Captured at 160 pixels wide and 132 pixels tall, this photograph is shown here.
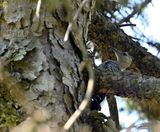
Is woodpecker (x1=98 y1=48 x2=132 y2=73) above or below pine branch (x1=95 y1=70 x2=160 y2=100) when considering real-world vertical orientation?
below

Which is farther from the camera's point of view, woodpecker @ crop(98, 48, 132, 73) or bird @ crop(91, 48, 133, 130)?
woodpecker @ crop(98, 48, 132, 73)

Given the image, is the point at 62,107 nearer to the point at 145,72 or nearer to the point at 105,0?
the point at 145,72

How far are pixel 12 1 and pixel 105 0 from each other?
2.67 ft

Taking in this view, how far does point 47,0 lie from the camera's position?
43.5 inches

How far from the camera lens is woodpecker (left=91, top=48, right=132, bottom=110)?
1.53m

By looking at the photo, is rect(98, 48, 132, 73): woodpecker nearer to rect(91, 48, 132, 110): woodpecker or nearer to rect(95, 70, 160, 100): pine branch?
rect(91, 48, 132, 110): woodpecker

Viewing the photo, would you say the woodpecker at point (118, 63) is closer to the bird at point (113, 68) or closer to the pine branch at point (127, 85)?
the bird at point (113, 68)

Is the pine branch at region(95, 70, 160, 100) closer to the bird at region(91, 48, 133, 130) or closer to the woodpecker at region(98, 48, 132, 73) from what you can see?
the bird at region(91, 48, 133, 130)

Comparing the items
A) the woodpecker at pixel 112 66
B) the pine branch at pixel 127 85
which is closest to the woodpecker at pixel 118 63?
the woodpecker at pixel 112 66

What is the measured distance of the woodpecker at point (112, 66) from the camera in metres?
1.53

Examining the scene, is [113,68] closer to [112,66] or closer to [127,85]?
[112,66]

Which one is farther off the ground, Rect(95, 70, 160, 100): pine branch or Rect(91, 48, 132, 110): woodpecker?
Rect(95, 70, 160, 100): pine branch

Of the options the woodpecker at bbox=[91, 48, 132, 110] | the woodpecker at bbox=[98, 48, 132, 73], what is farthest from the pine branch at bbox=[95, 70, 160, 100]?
the woodpecker at bbox=[98, 48, 132, 73]

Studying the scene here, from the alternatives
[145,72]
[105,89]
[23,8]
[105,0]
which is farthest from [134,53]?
[23,8]
